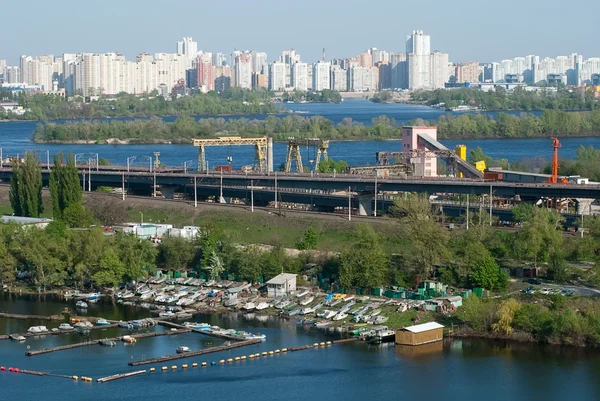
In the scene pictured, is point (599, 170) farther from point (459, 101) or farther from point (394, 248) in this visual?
point (459, 101)

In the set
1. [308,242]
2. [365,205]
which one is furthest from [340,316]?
[365,205]

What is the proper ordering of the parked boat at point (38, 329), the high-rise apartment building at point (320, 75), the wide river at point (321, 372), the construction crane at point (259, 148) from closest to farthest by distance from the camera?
the wide river at point (321, 372), the parked boat at point (38, 329), the construction crane at point (259, 148), the high-rise apartment building at point (320, 75)

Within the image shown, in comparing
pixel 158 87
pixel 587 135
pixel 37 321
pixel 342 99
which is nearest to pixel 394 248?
pixel 37 321

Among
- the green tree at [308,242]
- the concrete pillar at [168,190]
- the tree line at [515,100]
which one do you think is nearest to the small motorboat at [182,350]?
the green tree at [308,242]

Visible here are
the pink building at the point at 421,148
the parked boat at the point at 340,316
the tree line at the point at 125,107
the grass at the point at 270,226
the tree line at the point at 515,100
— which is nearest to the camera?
the parked boat at the point at 340,316

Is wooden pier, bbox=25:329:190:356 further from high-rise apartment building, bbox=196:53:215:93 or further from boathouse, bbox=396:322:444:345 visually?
high-rise apartment building, bbox=196:53:215:93

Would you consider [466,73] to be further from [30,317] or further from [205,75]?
[30,317]

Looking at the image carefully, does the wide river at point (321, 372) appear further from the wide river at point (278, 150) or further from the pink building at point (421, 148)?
the wide river at point (278, 150)
